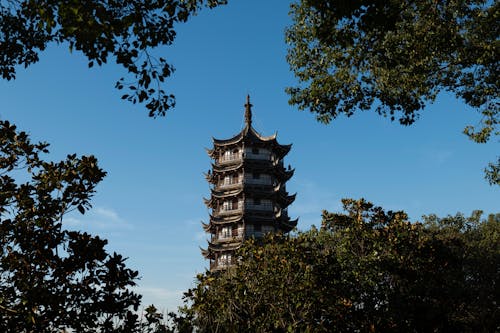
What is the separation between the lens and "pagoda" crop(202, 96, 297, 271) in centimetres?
3878

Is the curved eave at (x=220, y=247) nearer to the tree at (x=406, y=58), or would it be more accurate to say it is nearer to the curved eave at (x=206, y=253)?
the curved eave at (x=206, y=253)

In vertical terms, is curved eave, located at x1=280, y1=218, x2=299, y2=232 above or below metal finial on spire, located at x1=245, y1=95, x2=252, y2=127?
below

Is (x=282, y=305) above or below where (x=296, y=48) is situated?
below

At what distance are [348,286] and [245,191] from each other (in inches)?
1009

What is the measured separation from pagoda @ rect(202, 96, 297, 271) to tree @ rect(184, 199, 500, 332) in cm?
1921

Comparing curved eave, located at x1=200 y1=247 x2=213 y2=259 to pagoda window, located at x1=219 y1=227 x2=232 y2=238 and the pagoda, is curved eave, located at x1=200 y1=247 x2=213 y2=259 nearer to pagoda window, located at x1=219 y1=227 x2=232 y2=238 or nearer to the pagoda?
the pagoda

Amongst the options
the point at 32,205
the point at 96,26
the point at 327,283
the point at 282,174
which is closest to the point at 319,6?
the point at 96,26

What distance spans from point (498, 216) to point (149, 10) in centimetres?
3431

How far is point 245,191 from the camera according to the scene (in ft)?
129

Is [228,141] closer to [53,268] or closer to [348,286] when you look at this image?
[348,286]

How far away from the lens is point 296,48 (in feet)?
37.4

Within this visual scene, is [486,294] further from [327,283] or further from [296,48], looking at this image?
[296,48]

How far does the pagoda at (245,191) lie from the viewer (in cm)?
3878

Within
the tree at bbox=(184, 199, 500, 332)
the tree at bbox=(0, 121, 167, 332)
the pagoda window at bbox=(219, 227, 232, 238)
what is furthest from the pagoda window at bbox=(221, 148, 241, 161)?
the tree at bbox=(0, 121, 167, 332)
